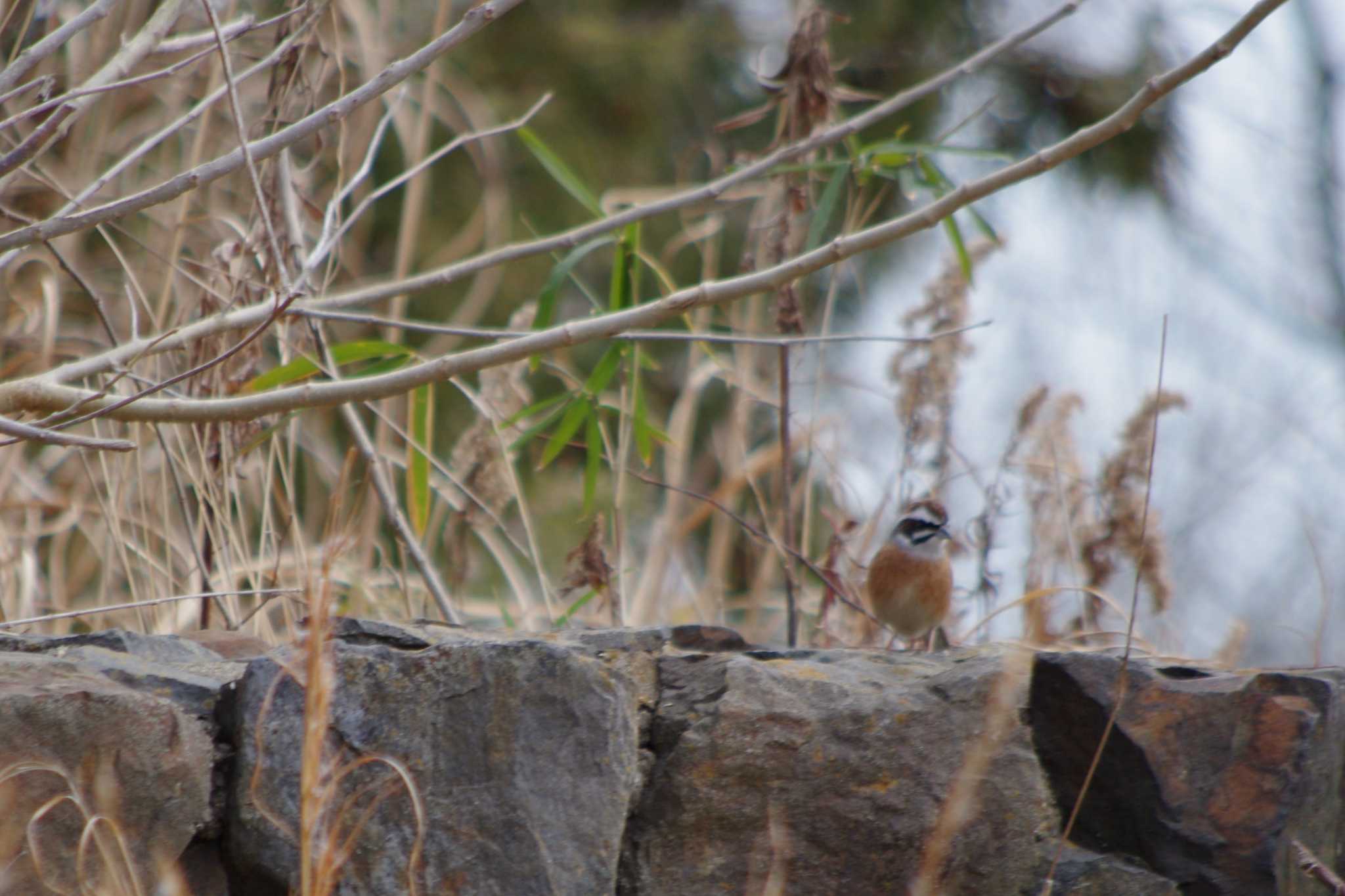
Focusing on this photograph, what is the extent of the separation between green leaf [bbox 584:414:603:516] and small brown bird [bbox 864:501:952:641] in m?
1.10

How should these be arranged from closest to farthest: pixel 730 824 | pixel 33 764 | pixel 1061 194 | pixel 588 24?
pixel 33 764
pixel 730 824
pixel 588 24
pixel 1061 194

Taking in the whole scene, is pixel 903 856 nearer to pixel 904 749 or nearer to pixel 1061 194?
pixel 904 749

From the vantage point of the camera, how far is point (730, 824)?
2.07m

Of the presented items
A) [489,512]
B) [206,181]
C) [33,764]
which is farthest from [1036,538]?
[33,764]

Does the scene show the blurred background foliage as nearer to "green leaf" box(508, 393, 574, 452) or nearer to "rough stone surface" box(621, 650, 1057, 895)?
"green leaf" box(508, 393, 574, 452)

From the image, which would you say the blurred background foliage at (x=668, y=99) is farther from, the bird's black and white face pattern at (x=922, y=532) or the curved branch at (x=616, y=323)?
the curved branch at (x=616, y=323)

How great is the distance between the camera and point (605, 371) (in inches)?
119

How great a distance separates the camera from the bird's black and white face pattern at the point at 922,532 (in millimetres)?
3801

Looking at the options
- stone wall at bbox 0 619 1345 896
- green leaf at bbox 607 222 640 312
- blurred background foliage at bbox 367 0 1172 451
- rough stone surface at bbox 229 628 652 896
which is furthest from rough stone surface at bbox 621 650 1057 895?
blurred background foliage at bbox 367 0 1172 451

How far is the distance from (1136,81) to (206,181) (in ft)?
27.5

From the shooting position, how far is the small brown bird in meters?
3.87

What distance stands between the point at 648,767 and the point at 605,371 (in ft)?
3.73

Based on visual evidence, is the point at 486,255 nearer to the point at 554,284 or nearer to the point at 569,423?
the point at 554,284

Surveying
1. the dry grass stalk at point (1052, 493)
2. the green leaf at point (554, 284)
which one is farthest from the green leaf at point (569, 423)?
the dry grass stalk at point (1052, 493)
